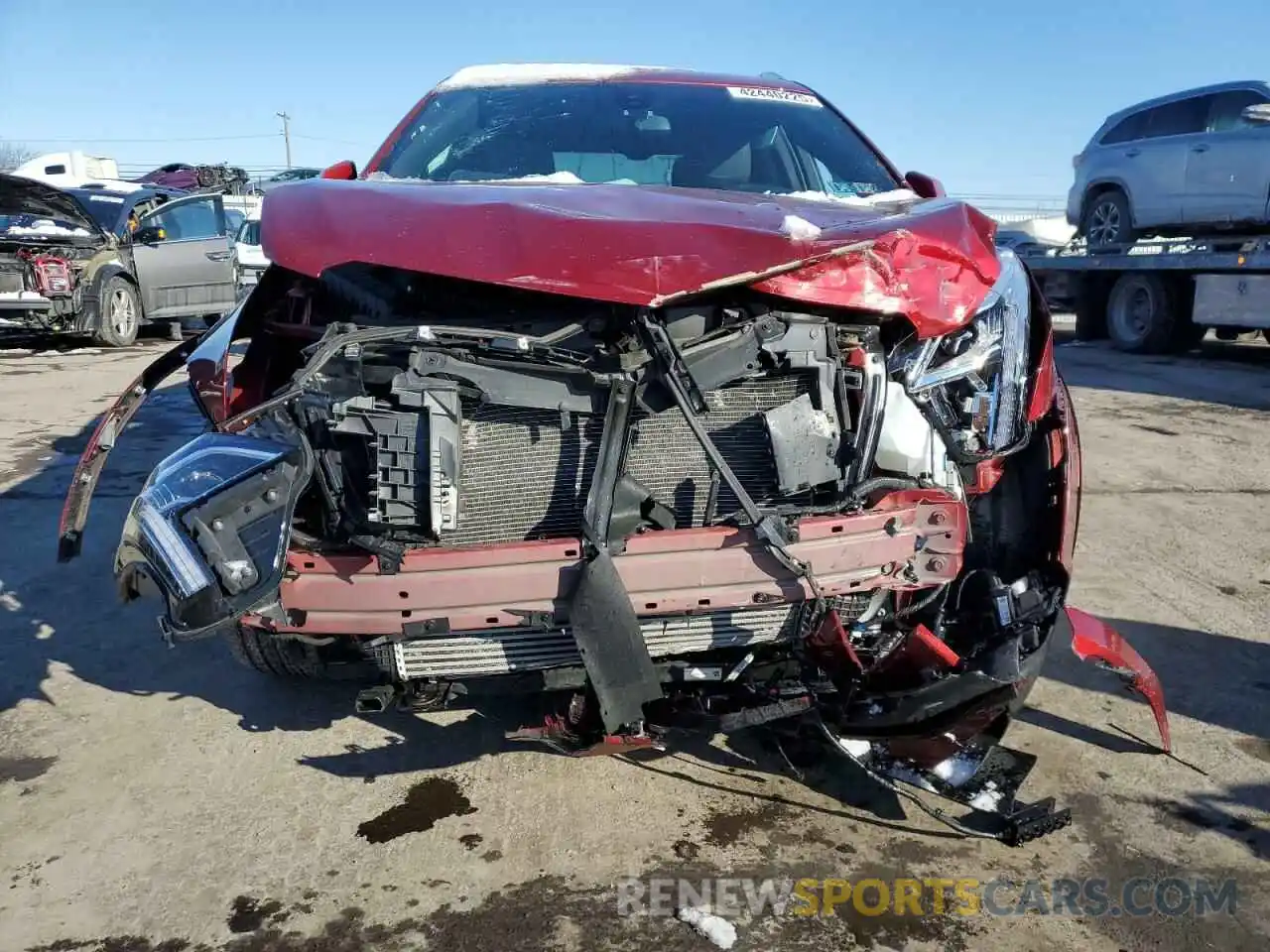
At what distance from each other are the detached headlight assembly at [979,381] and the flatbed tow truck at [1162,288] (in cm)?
800

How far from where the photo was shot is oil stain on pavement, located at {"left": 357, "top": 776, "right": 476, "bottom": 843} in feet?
7.72

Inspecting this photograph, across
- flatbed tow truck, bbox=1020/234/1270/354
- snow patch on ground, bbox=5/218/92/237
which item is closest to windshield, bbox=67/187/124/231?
snow patch on ground, bbox=5/218/92/237

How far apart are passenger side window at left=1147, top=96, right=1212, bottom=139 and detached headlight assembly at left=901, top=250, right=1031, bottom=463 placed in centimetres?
921

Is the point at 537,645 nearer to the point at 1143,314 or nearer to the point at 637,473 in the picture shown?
the point at 637,473

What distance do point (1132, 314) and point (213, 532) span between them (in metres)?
11.8

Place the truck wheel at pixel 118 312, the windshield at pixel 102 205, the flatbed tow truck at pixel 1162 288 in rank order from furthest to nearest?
the windshield at pixel 102 205 < the truck wheel at pixel 118 312 < the flatbed tow truck at pixel 1162 288

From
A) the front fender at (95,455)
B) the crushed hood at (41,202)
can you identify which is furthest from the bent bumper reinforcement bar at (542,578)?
the crushed hood at (41,202)

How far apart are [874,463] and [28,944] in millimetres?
2092

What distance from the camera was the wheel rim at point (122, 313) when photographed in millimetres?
10961

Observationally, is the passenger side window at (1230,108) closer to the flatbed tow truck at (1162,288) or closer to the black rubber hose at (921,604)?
the flatbed tow truck at (1162,288)

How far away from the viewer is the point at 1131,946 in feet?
6.46

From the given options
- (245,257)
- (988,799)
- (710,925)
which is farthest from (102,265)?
(988,799)

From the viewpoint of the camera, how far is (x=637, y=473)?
2.28 meters

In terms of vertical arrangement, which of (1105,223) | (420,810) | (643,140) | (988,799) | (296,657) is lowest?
(420,810)
